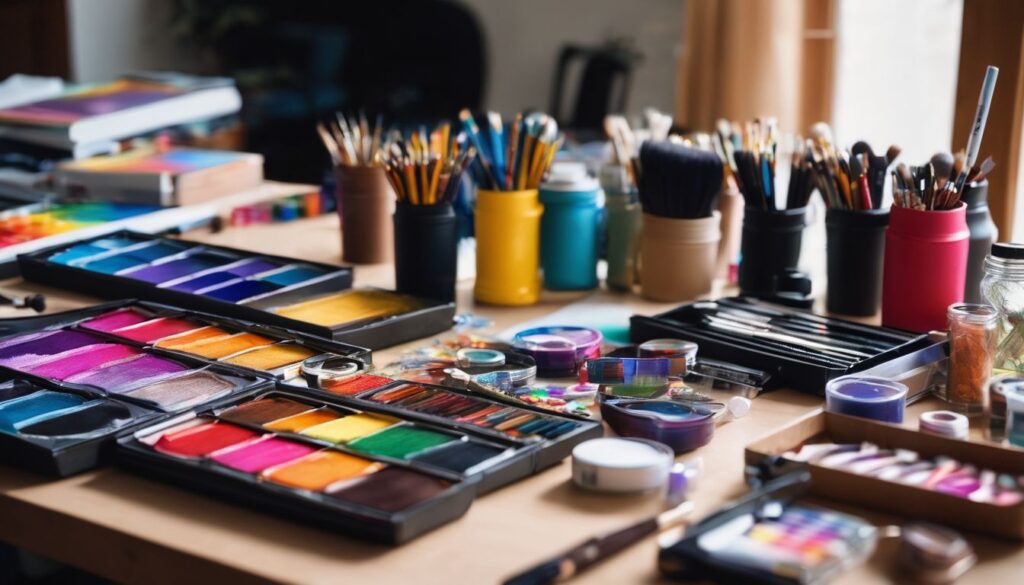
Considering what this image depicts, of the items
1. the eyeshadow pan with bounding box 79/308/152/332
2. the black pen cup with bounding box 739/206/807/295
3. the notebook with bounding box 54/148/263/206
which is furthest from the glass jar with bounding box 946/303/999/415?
the notebook with bounding box 54/148/263/206

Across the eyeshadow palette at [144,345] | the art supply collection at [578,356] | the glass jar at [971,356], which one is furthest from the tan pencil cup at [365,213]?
the glass jar at [971,356]

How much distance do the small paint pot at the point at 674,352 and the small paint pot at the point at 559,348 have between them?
58 mm

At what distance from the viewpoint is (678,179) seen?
154 centimetres

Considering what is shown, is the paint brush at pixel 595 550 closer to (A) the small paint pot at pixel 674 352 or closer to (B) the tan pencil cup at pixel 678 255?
(A) the small paint pot at pixel 674 352

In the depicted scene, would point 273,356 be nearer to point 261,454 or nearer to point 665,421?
point 261,454

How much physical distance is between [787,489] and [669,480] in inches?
4.0

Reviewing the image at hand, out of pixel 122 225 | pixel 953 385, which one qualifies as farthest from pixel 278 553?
pixel 122 225

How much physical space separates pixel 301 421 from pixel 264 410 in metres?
0.05

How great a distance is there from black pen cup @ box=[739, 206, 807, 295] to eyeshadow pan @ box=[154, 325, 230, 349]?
666mm

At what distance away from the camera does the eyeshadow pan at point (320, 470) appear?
100 cm

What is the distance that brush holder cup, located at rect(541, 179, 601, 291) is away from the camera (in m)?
1.64

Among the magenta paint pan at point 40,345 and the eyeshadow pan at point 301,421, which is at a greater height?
the magenta paint pan at point 40,345

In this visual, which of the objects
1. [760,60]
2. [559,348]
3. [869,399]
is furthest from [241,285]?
[760,60]

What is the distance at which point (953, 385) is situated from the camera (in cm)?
124
